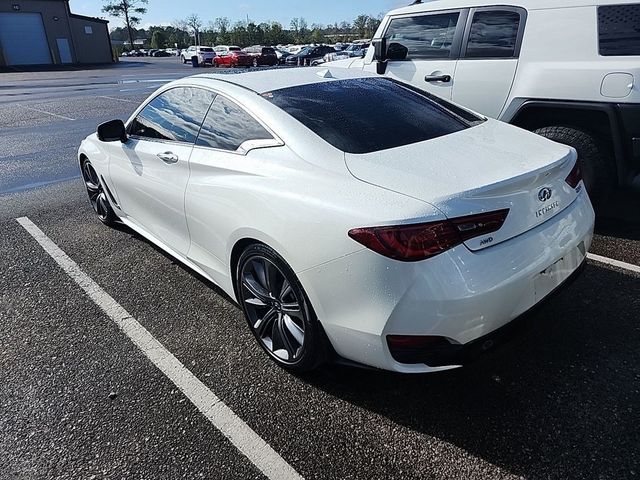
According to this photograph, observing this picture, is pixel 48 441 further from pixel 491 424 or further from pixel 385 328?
pixel 491 424

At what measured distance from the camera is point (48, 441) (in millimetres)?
2213

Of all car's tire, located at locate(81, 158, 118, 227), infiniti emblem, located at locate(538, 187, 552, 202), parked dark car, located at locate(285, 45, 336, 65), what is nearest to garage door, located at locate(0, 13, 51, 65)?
parked dark car, located at locate(285, 45, 336, 65)

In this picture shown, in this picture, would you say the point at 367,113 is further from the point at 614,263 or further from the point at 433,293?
the point at 614,263

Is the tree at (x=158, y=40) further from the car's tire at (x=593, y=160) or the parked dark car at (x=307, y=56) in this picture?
the car's tire at (x=593, y=160)

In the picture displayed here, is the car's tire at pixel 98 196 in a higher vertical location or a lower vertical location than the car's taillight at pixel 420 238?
lower

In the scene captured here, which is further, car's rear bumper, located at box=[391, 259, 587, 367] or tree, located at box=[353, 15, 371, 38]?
tree, located at box=[353, 15, 371, 38]

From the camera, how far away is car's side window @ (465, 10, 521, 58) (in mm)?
4516

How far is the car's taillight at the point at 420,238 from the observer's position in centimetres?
190

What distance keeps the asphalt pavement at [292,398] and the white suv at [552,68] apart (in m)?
1.03

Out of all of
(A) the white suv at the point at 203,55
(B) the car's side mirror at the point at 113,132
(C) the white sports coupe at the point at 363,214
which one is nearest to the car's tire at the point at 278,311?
(C) the white sports coupe at the point at 363,214

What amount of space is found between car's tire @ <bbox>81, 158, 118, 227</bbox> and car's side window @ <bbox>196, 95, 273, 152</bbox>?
1937 millimetres

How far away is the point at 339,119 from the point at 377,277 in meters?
1.10

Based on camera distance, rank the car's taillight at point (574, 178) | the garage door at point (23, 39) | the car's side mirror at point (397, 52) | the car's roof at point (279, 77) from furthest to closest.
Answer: the garage door at point (23, 39) < the car's side mirror at point (397, 52) < the car's roof at point (279, 77) < the car's taillight at point (574, 178)

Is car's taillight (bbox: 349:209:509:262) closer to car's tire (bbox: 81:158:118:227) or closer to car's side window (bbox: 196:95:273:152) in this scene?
car's side window (bbox: 196:95:273:152)
